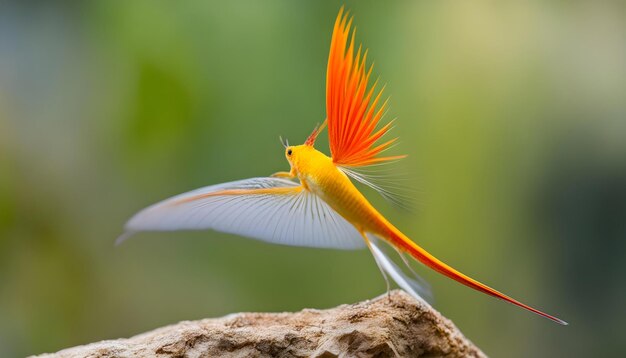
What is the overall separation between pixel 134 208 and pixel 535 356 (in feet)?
3.68

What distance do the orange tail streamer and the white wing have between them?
125 millimetres

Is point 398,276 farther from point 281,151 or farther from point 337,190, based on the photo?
point 281,151

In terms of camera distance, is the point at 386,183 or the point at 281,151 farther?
the point at 281,151

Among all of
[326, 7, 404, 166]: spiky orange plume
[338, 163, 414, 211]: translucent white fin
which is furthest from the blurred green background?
[326, 7, 404, 166]: spiky orange plume

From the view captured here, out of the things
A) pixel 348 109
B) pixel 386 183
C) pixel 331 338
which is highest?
pixel 348 109

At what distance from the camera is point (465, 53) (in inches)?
58.9

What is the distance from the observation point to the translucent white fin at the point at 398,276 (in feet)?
2.88

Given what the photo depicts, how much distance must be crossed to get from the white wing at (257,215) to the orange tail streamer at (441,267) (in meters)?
0.12

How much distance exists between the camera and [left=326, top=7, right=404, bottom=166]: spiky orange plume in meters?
0.83

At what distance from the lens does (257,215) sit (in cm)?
96

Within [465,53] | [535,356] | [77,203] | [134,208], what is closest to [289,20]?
[465,53]

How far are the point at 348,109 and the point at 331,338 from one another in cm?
34

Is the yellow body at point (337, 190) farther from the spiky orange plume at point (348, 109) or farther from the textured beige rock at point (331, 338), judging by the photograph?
the textured beige rock at point (331, 338)

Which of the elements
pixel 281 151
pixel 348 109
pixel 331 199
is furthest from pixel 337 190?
pixel 281 151
